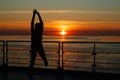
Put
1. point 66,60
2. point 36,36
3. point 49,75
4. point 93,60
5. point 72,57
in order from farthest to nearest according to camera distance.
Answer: point 72,57
point 93,60
point 66,60
point 36,36
point 49,75

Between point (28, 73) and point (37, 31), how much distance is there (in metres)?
1.27

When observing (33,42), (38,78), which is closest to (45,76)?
(38,78)

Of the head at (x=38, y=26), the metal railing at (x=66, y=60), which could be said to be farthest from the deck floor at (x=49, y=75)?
the head at (x=38, y=26)

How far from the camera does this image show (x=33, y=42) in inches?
400

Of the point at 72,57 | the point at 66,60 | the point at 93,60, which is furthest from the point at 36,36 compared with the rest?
the point at 72,57

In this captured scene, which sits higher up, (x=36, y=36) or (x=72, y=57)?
(x=36, y=36)

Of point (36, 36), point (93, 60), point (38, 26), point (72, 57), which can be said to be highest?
point (38, 26)

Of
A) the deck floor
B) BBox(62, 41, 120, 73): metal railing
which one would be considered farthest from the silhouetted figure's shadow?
BBox(62, 41, 120, 73): metal railing

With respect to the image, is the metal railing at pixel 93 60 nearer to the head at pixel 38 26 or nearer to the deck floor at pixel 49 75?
the deck floor at pixel 49 75

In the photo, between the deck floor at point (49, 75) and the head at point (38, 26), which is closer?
the deck floor at point (49, 75)

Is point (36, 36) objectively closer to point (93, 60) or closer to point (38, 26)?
point (38, 26)

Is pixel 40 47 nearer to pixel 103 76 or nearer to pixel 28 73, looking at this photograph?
pixel 28 73

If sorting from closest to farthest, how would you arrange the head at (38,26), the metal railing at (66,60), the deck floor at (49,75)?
1. the deck floor at (49,75)
2. the head at (38,26)
3. the metal railing at (66,60)

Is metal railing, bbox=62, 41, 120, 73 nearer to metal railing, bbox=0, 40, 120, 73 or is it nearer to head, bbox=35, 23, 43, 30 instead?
metal railing, bbox=0, 40, 120, 73
